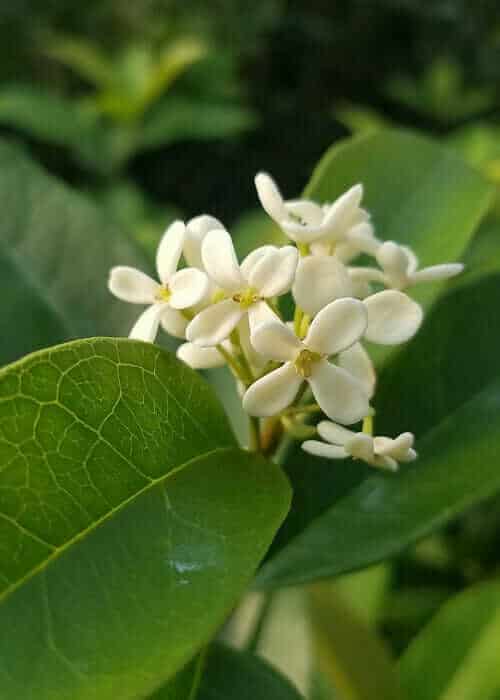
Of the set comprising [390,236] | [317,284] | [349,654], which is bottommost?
[349,654]

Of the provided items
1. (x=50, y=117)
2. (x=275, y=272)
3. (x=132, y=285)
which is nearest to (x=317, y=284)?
(x=275, y=272)

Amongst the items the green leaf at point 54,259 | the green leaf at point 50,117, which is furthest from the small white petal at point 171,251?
the green leaf at point 50,117

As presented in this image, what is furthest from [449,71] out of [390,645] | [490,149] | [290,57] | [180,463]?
[180,463]

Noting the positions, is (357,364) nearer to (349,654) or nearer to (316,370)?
(316,370)

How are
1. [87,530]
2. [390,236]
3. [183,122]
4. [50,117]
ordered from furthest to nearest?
[183,122] < [50,117] < [390,236] < [87,530]

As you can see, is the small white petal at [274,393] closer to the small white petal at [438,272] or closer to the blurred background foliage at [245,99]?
the small white petal at [438,272]

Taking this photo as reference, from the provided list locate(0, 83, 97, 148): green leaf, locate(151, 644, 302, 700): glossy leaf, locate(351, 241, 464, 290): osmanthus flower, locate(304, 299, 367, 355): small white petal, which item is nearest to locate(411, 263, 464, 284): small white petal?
locate(351, 241, 464, 290): osmanthus flower

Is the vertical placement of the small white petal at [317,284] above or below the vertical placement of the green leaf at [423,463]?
above

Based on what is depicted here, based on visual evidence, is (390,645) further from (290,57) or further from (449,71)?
(290,57)
